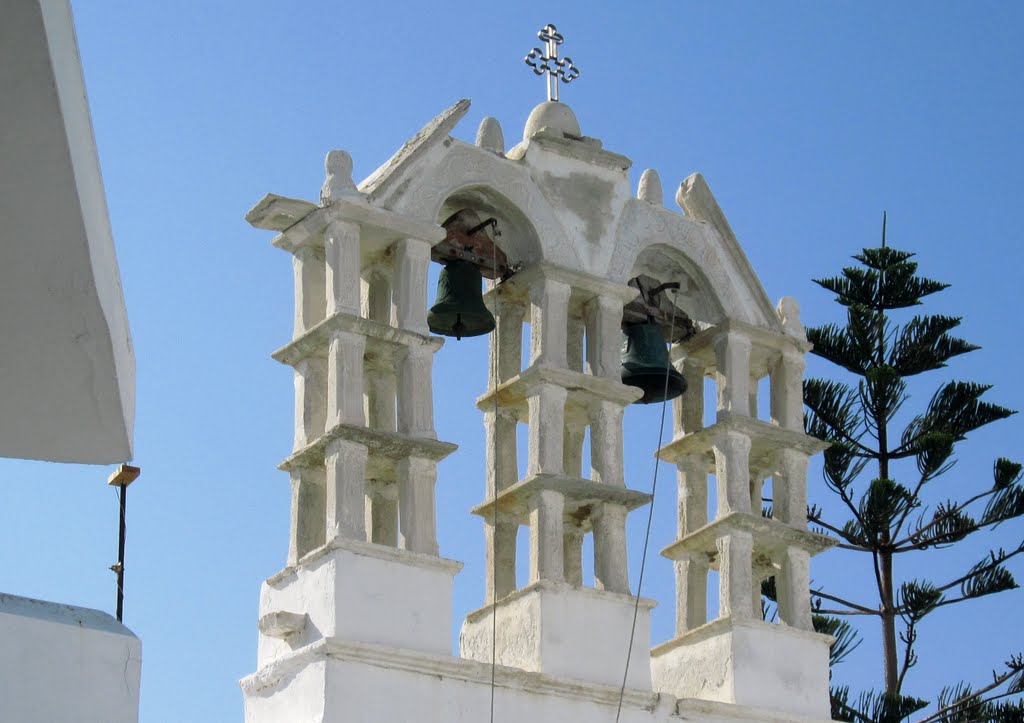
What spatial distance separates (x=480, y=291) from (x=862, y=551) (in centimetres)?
598

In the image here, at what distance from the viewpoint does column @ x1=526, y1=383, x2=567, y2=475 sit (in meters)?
11.4

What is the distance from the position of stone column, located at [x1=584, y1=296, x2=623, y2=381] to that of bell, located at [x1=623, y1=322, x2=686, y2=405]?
0.41m

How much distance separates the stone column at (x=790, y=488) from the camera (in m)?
12.4

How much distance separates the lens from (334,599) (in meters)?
10.3

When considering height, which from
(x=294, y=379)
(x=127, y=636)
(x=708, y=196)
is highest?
(x=708, y=196)

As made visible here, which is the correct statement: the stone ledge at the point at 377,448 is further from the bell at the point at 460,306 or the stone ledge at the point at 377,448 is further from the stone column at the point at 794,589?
the stone column at the point at 794,589

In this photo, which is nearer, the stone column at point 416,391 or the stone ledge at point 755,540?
the stone column at point 416,391

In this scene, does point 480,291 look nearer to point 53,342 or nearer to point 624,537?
point 624,537

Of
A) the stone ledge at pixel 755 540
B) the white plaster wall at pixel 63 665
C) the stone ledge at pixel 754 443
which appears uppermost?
the stone ledge at pixel 754 443

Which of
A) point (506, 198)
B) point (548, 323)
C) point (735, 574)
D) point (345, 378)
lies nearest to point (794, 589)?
point (735, 574)

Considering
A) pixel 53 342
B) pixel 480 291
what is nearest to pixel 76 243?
pixel 53 342

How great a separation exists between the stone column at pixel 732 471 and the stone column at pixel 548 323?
1.19 metres

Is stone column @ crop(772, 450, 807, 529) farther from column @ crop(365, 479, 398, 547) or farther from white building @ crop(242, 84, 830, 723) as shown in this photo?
column @ crop(365, 479, 398, 547)

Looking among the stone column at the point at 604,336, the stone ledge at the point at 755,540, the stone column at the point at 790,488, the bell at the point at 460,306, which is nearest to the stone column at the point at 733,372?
the stone column at the point at 790,488
